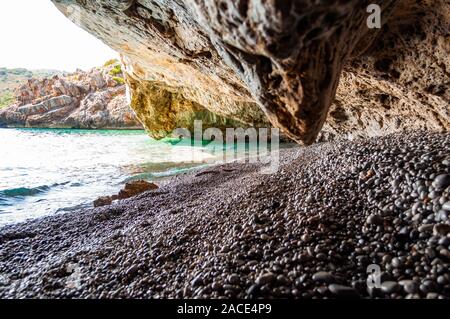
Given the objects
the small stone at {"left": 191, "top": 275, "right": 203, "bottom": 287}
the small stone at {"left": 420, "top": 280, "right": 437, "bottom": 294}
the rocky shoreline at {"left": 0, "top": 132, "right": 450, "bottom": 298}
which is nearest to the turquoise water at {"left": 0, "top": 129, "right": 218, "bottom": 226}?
the rocky shoreline at {"left": 0, "top": 132, "right": 450, "bottom": 298}

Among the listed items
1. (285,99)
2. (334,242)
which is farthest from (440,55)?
(334,242)

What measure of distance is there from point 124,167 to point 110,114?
31.1 m

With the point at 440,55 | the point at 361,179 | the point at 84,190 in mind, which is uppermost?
the point at 440,55

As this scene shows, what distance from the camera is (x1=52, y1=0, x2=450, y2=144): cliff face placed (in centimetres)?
205

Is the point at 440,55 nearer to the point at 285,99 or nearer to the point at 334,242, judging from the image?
the point at 285,99

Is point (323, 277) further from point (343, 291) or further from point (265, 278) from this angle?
point (265, 278)

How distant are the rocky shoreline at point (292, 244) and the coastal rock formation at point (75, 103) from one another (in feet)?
130

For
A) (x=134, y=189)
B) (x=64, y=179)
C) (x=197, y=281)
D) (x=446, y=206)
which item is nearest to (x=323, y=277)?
(x=197, y=281)

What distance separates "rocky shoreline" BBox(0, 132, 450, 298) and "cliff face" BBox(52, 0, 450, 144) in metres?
1.05

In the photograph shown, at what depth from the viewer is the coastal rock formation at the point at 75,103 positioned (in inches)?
1654

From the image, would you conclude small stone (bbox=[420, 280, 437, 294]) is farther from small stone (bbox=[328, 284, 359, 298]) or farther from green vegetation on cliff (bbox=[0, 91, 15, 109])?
green vegetation on cliff (bbox=[0, 91, 15, 109])

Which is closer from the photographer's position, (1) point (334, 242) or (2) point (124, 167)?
(1) point (334, 242)

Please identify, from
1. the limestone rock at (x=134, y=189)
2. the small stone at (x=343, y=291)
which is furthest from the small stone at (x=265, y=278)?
the limestone rock at (x=134, y=189)
